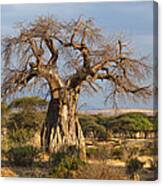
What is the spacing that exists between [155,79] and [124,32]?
24 cm

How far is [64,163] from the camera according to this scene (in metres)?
3.42

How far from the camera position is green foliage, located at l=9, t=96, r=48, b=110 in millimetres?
3461

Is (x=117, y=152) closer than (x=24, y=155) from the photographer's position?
Yes

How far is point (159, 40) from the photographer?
3318 millimetres

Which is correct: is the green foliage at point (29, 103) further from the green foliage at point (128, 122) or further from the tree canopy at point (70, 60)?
the green foliage at point (128, 122)

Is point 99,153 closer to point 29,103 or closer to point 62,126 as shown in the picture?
point 62,126

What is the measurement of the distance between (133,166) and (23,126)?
0.52 metres

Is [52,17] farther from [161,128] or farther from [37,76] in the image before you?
[161,128]

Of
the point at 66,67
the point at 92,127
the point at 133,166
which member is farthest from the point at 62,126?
the point at 133,166

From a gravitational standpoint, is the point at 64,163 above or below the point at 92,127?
below

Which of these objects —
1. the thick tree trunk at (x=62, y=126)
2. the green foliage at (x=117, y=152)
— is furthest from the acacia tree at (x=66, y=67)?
the green foliage at (x=117, y=152)

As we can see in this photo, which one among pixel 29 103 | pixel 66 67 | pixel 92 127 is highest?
pixel 66 67

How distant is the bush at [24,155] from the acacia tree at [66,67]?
0.06 metres

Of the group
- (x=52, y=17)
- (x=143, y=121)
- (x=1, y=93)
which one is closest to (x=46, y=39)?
(x=52, y=17)
